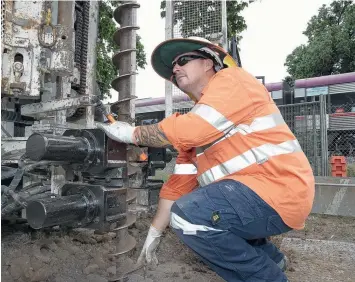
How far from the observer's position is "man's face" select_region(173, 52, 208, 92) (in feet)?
8.20

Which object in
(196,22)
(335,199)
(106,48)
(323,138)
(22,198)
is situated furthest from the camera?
(106,48)

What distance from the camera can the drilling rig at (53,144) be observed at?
2.09 meters

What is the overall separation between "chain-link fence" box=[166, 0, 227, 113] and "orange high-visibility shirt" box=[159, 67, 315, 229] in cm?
372

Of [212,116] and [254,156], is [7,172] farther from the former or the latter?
[254,156]

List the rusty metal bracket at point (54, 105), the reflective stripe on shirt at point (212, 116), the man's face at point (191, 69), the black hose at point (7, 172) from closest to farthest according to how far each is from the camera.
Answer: the reflective stripe on shirt at point (212, 116) < the rusty metal bracket at point (54, 105) < the man's face at point (191, 69) < the black hose at point (7, 172)

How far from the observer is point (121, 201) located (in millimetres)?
2287

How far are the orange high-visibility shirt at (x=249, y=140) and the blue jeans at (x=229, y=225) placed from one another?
71mm

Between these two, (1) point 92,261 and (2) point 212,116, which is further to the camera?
(1) point 92,261

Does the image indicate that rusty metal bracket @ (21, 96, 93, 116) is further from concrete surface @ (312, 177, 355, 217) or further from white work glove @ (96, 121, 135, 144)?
concrete surface @ (312, 177, 355, 217)

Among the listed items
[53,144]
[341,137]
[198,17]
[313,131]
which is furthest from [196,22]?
[341,137]

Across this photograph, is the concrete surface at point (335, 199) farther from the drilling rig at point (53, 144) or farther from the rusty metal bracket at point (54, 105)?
the rusty metal bracket at point (54, 105)

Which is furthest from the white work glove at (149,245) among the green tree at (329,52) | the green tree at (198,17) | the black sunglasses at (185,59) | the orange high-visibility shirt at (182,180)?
the green tree at (329,52)

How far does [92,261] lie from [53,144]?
1.23 meters

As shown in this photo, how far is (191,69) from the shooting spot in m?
2.50
